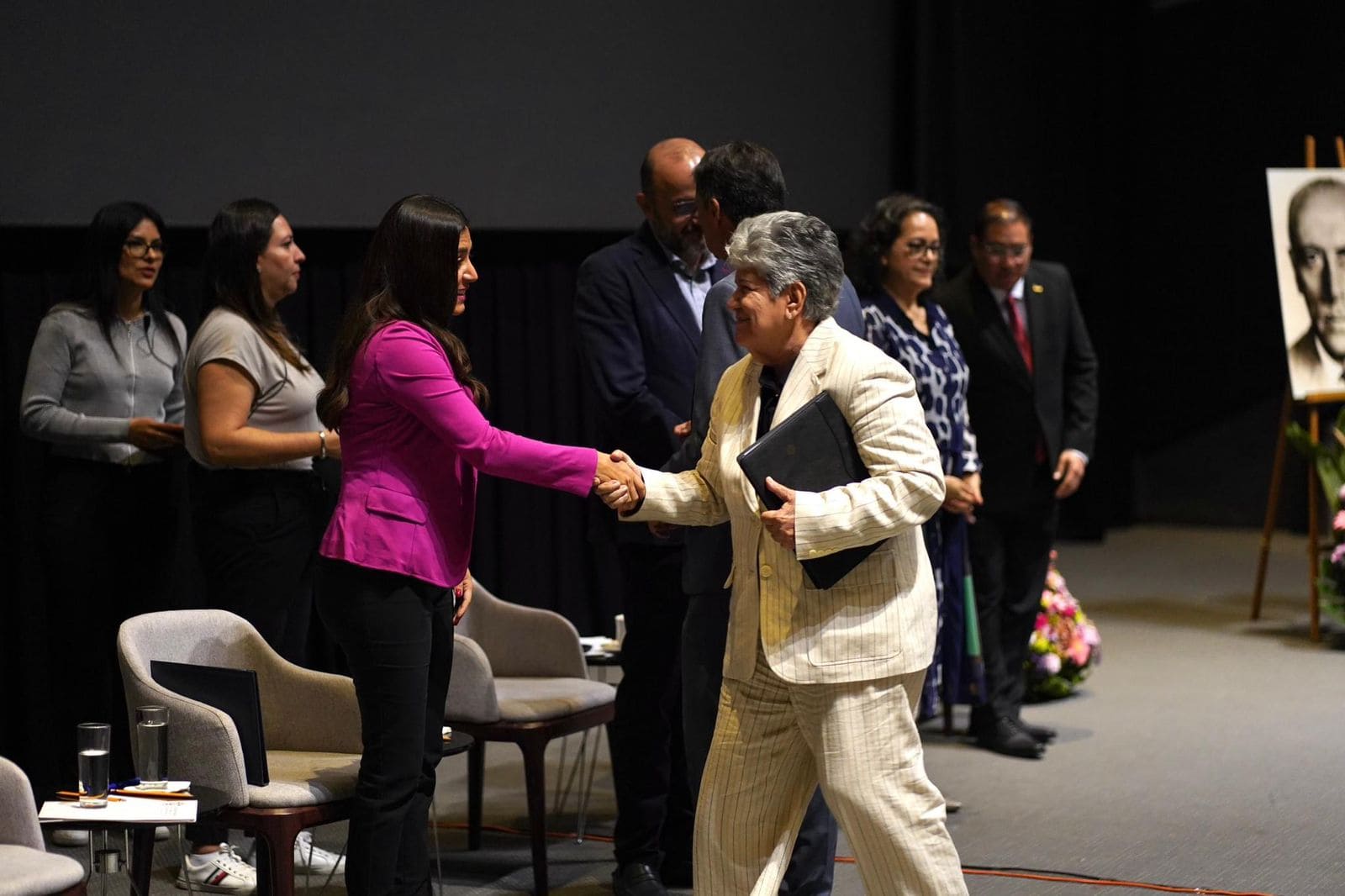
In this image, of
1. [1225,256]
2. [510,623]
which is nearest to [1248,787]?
[510,623]

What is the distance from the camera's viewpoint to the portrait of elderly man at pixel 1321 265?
7074 millimetres

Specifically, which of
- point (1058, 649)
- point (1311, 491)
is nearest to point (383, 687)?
point (1058, 649)

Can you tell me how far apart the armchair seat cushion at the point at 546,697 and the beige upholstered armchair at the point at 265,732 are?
53 centimetres

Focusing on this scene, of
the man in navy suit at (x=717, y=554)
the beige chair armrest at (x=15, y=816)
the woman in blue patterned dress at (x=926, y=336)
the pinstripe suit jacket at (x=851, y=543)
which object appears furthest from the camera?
the woman in blue patterned dress at (x=926, y=336)

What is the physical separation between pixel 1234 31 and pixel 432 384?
9.49 metres

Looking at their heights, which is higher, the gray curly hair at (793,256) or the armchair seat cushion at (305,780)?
the gray curly hair at (793,256)

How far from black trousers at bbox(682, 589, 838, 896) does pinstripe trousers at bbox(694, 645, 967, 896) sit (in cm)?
29

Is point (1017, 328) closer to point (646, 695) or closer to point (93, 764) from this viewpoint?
point (646, 695)

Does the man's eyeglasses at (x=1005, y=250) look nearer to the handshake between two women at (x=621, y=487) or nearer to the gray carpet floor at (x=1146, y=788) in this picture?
the gray carpet floor at (x=1146, y=788)

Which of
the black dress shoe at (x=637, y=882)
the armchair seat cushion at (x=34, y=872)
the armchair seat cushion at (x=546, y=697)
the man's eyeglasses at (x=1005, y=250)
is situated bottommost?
the black dress shoe at (x=637, y=882)

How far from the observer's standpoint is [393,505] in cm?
286

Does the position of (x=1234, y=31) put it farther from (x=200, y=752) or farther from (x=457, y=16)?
(x=200, y=752)

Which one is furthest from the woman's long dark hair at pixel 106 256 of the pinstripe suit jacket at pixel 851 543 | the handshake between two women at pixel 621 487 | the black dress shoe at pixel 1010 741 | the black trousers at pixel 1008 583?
the black dress shoe at pixel 1010 741

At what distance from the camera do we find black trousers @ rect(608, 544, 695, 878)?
3637 millimetres
